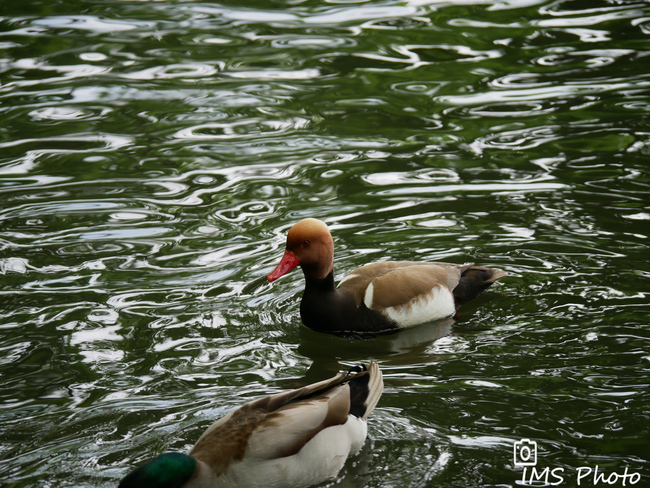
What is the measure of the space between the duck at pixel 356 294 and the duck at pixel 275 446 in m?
1.80

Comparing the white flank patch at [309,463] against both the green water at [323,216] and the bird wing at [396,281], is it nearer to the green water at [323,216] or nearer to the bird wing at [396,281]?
the green water at [323,216]

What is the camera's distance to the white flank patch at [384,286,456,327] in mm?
7383

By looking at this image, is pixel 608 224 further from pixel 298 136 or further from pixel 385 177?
pixel 298 136

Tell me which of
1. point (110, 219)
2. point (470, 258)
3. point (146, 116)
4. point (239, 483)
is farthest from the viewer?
point (146, 116)

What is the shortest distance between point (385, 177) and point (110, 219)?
3.12 m

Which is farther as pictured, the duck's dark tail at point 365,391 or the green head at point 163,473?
the duck's dark tail at point 365,391

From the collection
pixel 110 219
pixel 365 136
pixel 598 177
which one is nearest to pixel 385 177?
pixel 365 136

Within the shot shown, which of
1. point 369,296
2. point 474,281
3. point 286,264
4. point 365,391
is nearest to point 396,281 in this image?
point 369,296

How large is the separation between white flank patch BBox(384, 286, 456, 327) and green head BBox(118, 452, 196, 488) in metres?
2.81

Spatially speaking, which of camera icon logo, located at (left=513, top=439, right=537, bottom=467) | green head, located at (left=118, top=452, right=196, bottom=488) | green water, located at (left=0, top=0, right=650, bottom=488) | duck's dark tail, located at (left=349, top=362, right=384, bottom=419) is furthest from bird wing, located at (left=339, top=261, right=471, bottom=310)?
green head, located at (left=118, top=452, right=196, bottom=488)

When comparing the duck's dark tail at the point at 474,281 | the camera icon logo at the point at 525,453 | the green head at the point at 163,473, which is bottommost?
the camera icon logo at the point at 525,453

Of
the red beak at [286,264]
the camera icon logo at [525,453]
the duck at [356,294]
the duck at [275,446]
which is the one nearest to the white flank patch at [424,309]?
the duck at [356,294]

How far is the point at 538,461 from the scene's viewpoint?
5.31 metres

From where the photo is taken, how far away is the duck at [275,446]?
499 centimetres
